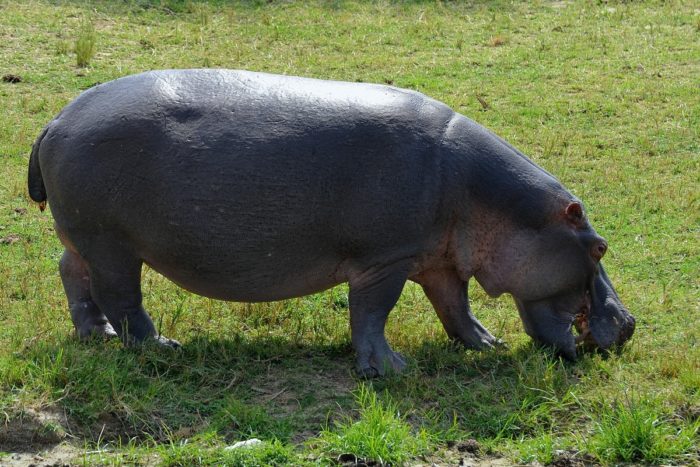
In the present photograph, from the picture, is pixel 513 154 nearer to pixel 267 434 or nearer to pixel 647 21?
pixel 267 434

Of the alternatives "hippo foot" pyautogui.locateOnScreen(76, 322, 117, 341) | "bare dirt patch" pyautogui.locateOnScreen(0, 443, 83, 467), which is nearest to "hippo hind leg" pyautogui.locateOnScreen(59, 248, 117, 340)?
"hippo foot" pyautogui.locateOnScreen(76, 322, 117, 341)

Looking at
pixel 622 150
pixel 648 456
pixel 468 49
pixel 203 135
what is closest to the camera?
pixel 648 456

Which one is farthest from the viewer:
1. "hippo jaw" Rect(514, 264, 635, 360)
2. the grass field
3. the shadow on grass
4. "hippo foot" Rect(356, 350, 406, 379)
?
"hippo jaw" Rect(514, 264, 635, 360)

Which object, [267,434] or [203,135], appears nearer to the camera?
[267,434]

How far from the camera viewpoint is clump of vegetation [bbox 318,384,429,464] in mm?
5090

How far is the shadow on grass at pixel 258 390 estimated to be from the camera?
545cm

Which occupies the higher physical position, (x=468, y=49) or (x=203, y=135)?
(x=203, y=135)

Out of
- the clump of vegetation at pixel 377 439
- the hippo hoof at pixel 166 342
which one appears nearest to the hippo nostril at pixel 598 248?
the clump of vegetation at pixel 377 439

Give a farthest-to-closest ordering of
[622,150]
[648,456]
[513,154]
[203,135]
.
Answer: [622,150]
[513,154]
[203,135]
[648,456]

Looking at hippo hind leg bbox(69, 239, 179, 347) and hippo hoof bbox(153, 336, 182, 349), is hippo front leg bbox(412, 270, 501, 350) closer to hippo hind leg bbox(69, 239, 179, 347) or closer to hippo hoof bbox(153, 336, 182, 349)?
hippo hoof bbox(153, 336, 182, 349)

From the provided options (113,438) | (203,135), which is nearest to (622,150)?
(203,135)

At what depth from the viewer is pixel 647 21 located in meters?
13.5

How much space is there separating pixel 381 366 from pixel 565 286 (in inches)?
44.1

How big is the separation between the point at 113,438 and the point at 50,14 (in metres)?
8.87
